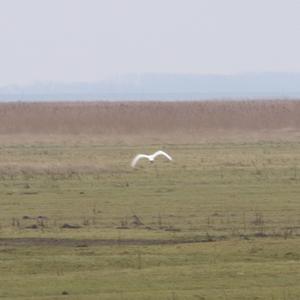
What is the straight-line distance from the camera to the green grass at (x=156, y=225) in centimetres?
1841

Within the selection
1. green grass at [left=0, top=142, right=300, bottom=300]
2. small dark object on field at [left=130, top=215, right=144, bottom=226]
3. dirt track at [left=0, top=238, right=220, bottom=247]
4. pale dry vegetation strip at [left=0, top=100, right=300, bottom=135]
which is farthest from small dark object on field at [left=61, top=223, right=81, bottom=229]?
pale dry vegetation strip at [left=0, top=100, right=300, bottom=135]

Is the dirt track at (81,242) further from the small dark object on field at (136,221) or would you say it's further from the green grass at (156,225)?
the small dark object on field at (136,221)

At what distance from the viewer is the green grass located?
18.4 meters

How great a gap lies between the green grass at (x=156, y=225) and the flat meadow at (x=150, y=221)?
3 centimetres

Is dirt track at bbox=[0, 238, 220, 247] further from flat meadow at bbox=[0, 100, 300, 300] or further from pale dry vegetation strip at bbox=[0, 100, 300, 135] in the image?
pale dry vegetation strip at bbox=[0, 100, 300, 135]

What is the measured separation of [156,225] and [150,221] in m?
0.81

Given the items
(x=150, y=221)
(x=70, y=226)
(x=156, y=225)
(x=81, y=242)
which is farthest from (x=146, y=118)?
(x=81, y=242)

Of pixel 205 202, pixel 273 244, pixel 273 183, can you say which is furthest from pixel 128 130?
pixel 273 244

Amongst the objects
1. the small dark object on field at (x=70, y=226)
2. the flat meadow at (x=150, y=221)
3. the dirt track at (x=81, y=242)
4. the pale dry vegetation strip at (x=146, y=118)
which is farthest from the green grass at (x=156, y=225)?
the pale dry vegetation strip at (x=146, y=118)

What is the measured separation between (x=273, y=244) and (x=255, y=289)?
418cm

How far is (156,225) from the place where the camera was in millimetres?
26250

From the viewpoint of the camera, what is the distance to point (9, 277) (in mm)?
19141

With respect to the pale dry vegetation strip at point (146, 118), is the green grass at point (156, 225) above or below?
below

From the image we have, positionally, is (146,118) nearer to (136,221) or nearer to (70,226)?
(136,221)
